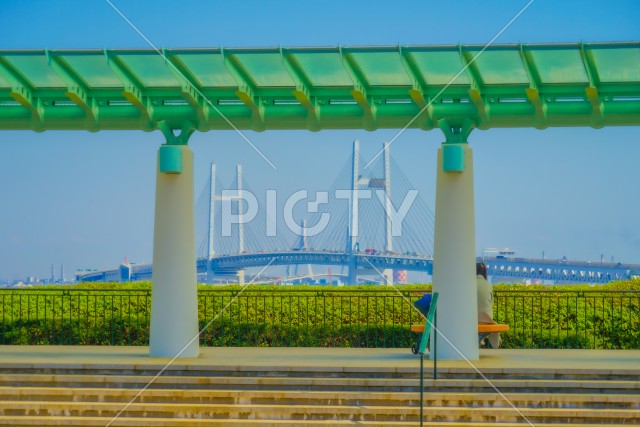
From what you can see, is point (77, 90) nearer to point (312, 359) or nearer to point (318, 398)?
point (312, 359)

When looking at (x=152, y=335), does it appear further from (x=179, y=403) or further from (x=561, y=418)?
(x=561, y=418)

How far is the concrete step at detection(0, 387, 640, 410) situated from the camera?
43.7ft

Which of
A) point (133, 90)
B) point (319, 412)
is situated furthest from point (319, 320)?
point (319, 412)

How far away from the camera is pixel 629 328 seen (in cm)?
2017

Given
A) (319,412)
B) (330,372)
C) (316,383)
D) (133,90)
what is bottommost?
(319,412)

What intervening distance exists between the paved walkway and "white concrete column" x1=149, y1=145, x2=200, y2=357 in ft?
1.57

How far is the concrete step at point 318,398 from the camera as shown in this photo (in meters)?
13.3

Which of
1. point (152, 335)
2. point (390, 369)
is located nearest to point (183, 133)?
point (152, 335)

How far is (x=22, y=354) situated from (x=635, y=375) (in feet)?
29.3

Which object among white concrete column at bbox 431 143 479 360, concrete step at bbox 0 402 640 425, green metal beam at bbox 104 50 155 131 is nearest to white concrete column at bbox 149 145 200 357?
green metal beam at bbox 104 50 155 131

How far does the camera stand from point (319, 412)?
13.3 m

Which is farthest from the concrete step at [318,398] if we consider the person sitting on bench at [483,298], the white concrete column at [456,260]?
the person sitting on bench at [483,298]

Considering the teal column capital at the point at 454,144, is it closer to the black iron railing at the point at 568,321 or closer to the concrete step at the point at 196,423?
the black iron railing at the point at 568,321

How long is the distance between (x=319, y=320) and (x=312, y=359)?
5025mm
